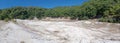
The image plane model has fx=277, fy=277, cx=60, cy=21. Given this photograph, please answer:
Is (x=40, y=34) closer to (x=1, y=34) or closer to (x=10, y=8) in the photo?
(x=1, y=34)

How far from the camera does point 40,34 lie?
2700cm

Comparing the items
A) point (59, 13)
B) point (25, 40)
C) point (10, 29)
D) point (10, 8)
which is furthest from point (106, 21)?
point (10, 8)

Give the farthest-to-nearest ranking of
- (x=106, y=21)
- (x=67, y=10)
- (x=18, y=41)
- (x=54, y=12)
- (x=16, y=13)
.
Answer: (x=16, y=13) → (x=54, y=12) → (x=67, y=10) → (x=106, y=21) → (x=18, y=41)

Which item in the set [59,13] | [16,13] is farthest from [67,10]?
[16,13]

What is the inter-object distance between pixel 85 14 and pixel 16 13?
Result: 1046 inches

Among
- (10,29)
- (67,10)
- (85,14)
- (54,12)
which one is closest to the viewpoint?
(10,29)

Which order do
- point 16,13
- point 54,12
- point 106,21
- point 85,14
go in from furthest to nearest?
point 16,13 → point 54,12 → point 85,14 → point 106,21

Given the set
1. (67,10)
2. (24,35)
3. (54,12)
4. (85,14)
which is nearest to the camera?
(24,35)

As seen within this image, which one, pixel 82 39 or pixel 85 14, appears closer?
pixel 82 39

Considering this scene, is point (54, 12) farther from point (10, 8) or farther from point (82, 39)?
point (82, 39)

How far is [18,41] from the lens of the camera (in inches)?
957

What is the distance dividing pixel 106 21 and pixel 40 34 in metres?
16.8

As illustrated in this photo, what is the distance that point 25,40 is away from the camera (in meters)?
24.6

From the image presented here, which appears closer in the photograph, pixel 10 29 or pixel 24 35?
pixel 24 35
